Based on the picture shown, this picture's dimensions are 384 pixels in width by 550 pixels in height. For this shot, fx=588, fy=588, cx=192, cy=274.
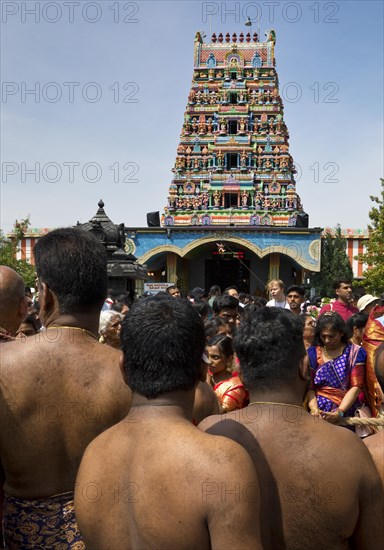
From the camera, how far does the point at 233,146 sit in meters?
29.5

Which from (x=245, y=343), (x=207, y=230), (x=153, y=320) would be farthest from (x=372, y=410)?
(x=207, y=230)

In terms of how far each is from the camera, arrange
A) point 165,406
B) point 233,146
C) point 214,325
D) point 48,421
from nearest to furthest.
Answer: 1. point 165,406
2. point 48,421
3. point 214,325
4. point 233,146

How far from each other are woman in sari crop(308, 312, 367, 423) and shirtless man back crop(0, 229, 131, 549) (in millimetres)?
2503

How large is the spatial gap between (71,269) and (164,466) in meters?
0.96

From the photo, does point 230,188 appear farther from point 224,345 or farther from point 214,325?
point 224,345

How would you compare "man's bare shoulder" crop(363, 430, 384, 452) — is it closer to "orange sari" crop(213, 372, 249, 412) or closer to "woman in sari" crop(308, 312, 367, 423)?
"orange sari" crop(213, 372, 249, 412)

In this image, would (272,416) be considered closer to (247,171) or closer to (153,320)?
(153,320)

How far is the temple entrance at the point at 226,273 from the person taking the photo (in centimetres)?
3106

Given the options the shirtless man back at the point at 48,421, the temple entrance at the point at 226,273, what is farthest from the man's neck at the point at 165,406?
the temple entrance at the point at 226,273

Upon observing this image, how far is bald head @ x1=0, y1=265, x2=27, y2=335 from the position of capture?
2.64 metres

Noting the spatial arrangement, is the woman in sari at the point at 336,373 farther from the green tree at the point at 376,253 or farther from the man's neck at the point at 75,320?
the green tree at the point at 376,253

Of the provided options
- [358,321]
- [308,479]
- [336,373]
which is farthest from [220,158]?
[308,479]

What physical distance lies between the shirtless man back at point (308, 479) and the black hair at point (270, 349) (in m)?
0.09

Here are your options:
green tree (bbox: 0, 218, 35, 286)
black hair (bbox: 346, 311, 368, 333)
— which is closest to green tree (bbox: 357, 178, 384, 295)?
green tree (bbox: 0, 218, 35, 286)
